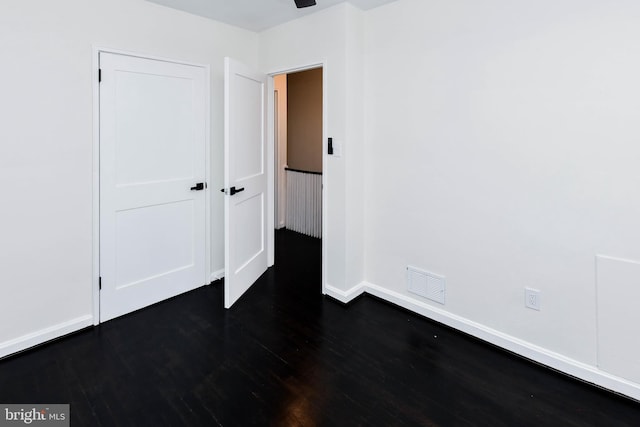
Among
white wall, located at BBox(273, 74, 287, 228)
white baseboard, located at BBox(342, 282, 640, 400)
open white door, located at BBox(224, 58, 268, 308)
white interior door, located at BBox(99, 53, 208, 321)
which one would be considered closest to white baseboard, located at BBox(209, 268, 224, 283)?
white interior door, located at BBox(99, 53, 208, 321)

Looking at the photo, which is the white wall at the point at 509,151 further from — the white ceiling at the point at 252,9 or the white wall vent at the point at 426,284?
the white ceiling at the point at 252,9

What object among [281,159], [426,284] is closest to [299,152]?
[281,159]

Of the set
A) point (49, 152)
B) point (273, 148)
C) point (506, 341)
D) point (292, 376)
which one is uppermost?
point (273, 148)

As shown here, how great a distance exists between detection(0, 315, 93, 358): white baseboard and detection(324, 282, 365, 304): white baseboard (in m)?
1.85

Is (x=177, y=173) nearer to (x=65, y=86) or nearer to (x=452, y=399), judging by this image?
(x=65, y=86)

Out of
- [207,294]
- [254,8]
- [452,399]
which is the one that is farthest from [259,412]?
[254,8]

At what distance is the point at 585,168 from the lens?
75.3 inches

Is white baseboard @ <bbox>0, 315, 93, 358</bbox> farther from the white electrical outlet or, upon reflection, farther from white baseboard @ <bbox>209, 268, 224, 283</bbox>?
the white electrical outlet

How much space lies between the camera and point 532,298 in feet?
7.09

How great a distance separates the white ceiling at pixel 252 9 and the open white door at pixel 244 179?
0.45 m

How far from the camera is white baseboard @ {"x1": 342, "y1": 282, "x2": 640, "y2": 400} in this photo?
6.20ft

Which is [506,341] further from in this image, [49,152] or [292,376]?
[49,152]

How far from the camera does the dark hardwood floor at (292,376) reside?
1.73 m

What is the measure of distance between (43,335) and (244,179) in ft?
5.88
